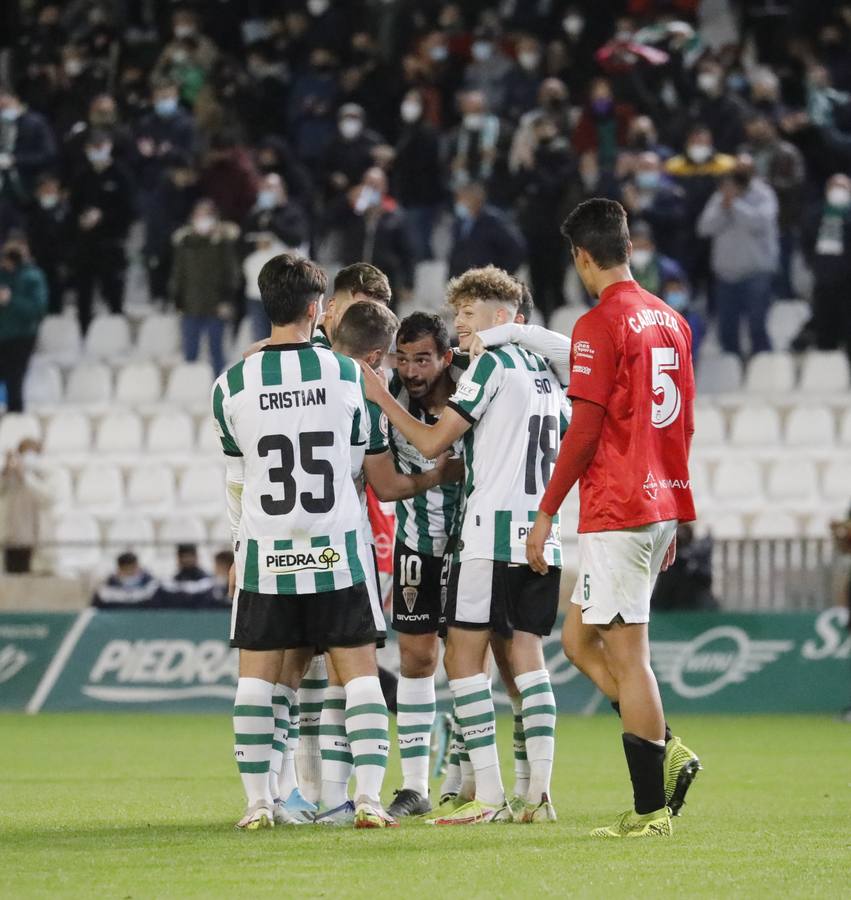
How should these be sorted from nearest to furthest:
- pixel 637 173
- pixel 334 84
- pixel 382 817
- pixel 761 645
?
pixel 382 817, pixel 761 645, pixel 637 173, pixel 334 84

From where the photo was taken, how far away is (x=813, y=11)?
2119 cm

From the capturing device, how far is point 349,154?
20.2m

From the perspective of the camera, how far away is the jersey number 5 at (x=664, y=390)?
6891 mm

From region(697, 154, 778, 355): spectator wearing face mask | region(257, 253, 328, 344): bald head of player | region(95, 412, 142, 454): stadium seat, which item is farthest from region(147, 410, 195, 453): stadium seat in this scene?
region(257, 253, 328, 344): bald head of player

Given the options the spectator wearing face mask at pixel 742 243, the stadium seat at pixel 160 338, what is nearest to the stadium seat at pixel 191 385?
the stadium seat at pixel 160 338

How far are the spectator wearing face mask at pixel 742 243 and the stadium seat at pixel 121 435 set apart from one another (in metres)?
6.23

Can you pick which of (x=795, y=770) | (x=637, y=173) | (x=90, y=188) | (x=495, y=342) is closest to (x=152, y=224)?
(x=90, y=188)

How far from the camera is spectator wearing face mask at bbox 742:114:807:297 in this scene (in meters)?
18.9

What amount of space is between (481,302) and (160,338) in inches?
533

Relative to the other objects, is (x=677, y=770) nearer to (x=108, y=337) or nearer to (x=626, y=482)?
(x=626, y=482)

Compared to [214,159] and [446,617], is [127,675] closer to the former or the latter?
[214,159]

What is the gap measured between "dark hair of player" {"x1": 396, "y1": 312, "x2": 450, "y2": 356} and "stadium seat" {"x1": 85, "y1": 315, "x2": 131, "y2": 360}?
44.2 feet

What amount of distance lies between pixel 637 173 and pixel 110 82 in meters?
7.77

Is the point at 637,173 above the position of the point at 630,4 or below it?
below
